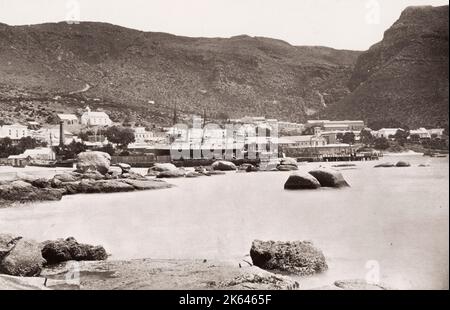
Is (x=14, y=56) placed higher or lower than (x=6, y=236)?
higher

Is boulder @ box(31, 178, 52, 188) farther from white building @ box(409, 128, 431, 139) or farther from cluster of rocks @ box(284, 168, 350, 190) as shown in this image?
white building @ box(409, 128, 431, 139)

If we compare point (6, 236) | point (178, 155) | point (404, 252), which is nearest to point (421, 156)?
point (404, 252)

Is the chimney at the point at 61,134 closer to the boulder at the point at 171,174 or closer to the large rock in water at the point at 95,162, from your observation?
the large rock in water at the point at 95,162

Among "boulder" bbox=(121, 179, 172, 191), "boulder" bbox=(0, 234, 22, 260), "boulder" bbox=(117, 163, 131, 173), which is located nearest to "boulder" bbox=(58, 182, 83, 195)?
"boulder" bbox=(121, 179, 172, 191)

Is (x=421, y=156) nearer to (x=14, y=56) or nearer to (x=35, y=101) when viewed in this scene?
(x=35, y=101)

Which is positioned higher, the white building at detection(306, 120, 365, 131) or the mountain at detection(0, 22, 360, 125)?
the mountain at detection(0, 22, 360, 125)

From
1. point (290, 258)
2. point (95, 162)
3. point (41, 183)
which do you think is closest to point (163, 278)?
point (290, 258)

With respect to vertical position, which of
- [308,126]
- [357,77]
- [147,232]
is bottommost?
[147,232]
